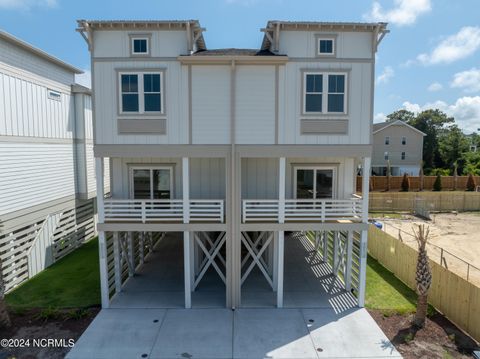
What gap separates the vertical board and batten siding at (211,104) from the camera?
37.9 feet

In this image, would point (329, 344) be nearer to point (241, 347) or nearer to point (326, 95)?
point (241, 347)

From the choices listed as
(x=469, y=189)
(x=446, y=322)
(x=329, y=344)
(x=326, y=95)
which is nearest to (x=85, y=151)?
(x=326, y=95)

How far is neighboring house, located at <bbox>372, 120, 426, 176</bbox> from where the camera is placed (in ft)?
156

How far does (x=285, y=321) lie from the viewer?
11.2m

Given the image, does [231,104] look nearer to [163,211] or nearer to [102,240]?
[163,211]

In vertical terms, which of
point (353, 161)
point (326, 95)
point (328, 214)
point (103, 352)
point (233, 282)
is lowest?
point (103, 352)

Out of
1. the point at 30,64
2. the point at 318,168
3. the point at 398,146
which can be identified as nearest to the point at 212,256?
the point at 318,168

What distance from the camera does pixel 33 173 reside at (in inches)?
614

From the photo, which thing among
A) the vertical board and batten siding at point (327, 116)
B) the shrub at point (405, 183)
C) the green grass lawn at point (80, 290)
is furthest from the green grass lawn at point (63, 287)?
the shrub at point (405, 183)

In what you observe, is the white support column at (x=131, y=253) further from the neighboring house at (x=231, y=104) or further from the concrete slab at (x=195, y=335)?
the concrete slab at (x=195, y=335)

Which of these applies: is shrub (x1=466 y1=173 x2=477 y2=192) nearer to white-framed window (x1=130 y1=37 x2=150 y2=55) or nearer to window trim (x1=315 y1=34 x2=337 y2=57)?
window trim (x1=315 y1=34 x2=337 y2=57)

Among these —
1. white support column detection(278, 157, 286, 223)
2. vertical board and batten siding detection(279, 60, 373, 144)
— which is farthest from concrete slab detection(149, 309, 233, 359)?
vertical board and batten siding detection(279, 60, 373, 144)

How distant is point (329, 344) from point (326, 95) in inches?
340

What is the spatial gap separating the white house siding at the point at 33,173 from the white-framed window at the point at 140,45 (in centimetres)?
740
